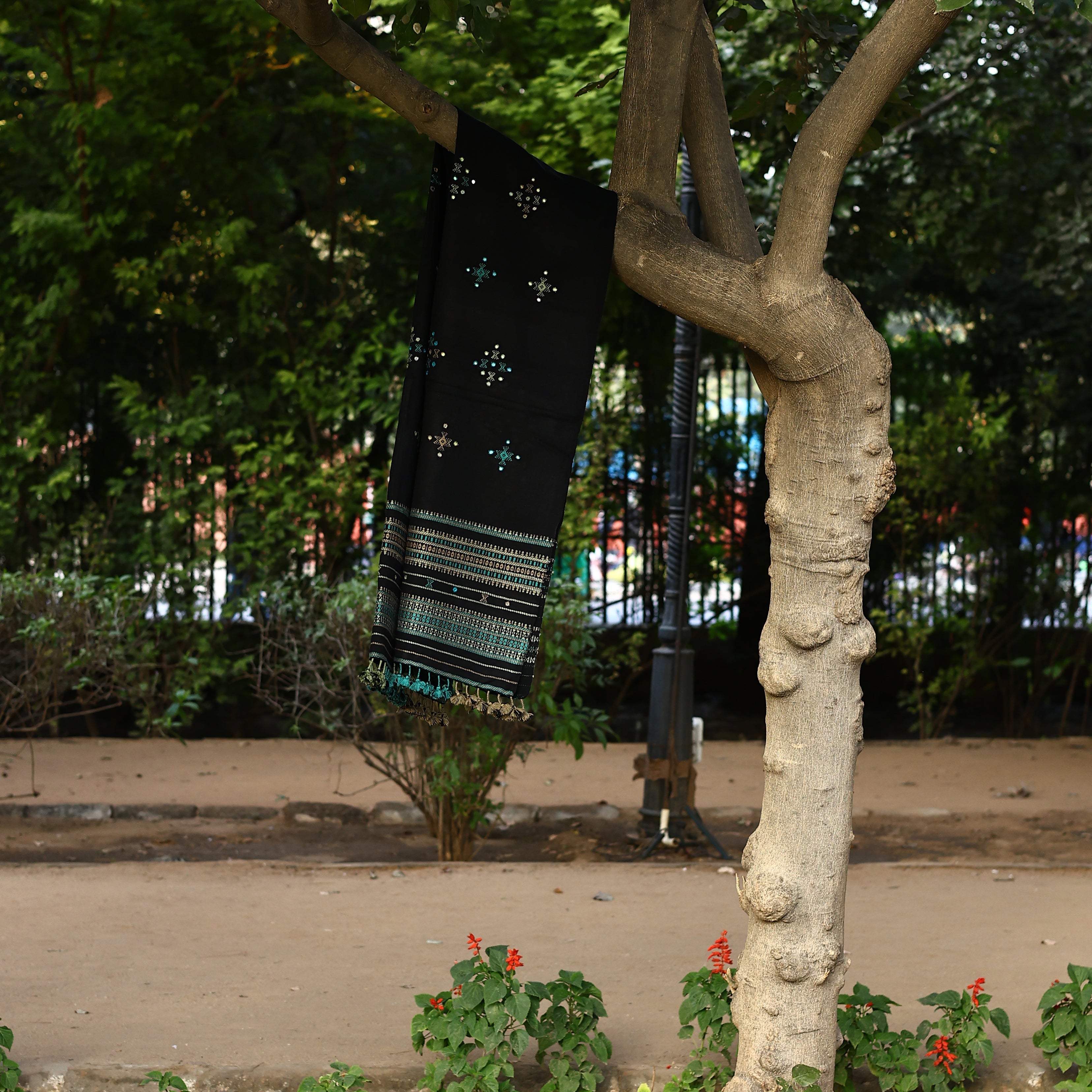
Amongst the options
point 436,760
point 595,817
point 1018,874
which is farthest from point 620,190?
point 595,817

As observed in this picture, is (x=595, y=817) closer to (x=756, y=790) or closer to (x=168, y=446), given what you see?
(x=756, y=790)

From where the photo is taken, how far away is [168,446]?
8969mm

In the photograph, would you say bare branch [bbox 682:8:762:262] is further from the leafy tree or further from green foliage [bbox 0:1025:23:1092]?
green foliage [bbox 0:1025:23:1092]

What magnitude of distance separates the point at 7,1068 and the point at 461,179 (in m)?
2.41

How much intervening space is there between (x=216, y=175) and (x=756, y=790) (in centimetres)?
551

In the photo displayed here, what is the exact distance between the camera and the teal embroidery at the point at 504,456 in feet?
9.32

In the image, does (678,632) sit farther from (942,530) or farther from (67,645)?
(942,530)

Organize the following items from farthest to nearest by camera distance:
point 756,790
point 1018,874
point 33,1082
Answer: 1. point 756,790
2. point 1018,874
3. point 33,1082

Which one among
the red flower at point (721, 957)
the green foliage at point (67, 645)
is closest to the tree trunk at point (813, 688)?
the red flower at point (721, 957)

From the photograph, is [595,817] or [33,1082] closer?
[33,1082]

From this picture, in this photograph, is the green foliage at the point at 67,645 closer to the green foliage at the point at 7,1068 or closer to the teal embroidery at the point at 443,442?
the green foliage at the point at 7,1068

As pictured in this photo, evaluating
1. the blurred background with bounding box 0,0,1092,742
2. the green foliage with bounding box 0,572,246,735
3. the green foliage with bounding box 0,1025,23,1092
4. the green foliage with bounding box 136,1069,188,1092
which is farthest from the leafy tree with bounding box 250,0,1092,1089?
the green foliage with bounding box 0,572,246,735

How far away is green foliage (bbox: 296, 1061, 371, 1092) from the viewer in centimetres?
305

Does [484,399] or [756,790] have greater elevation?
[484,399]
